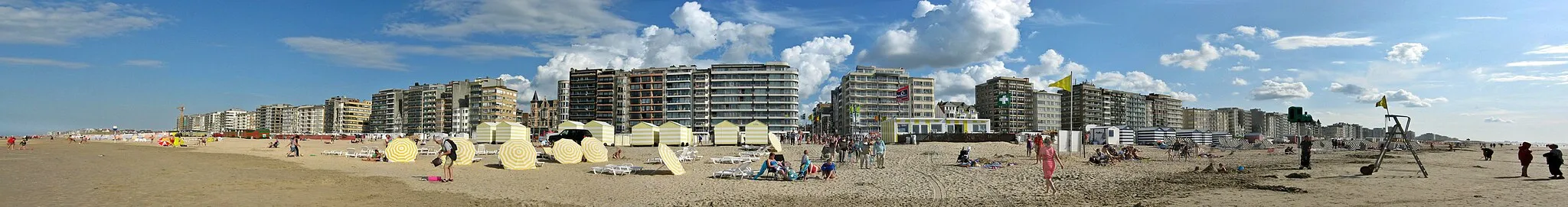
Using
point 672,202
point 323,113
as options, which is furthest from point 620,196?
point 323,113

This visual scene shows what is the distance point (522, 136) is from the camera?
4612cm

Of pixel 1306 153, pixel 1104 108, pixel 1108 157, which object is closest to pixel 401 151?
pixel 1108 157

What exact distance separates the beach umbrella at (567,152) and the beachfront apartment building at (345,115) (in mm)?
161834

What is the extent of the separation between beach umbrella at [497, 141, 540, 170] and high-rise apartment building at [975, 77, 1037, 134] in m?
111

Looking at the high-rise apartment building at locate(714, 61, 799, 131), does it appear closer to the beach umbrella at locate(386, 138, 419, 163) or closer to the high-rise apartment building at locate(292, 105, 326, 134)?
the beach umbrella at locate(386, 138, 419, 163)

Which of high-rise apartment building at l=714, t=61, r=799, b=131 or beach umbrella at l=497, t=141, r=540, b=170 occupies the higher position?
high-rise apartment building at l=714, t=61, r=799, b=131

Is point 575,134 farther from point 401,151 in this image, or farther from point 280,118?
point 280,118

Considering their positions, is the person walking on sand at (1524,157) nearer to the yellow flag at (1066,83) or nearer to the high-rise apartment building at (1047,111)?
the yellow flag at (1066,83)

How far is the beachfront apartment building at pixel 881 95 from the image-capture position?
352 ft

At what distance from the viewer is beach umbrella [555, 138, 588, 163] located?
2103 cm

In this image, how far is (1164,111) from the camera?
537 feet

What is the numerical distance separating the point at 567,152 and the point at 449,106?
127925mm

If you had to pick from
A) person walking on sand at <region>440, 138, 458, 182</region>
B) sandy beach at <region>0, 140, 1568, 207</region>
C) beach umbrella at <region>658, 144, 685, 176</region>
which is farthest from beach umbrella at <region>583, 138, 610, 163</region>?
person walking on sand at <region>440, 138, 458, 182</region>

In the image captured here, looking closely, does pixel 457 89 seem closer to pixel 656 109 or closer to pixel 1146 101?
pixel 656 109
